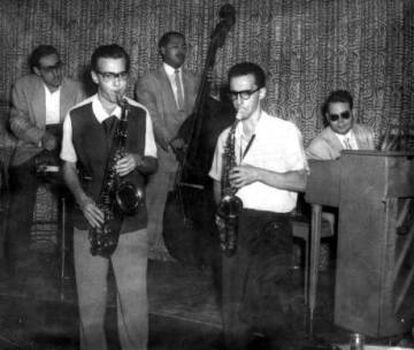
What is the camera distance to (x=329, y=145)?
575 centimetres

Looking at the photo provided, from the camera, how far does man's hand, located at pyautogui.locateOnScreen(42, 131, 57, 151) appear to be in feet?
17.9

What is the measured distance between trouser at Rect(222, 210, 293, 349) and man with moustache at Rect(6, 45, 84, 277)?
2.58m

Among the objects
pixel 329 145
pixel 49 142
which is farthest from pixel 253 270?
pixel 49 142

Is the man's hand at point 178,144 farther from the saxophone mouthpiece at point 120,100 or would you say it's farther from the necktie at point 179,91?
the saxophone mouthpiece at point 120,100

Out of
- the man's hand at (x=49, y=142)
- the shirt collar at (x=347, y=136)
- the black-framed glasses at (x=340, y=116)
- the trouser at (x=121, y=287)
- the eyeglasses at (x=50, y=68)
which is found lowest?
the trouser at (x=121, y=287)

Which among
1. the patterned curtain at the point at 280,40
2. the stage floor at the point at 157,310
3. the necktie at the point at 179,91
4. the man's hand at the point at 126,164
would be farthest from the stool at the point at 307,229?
the man's hand at the point at 126,164

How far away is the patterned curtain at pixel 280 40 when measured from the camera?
20.9 feet

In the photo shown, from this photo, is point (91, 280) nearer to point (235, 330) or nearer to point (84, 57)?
point (235, 330)

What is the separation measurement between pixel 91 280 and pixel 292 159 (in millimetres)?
1381

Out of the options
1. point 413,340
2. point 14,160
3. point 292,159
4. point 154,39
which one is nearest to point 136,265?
point 292,159

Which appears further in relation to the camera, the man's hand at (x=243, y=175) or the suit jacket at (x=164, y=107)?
the suit jacket at (x=164, y=107)

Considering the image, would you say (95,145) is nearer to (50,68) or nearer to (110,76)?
(110,76)

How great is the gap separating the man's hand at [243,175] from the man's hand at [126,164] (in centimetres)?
61

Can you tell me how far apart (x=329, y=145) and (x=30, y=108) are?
280 cm
